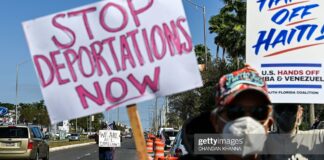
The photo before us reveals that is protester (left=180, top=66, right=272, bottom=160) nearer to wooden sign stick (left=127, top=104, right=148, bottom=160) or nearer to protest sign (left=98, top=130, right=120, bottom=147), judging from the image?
wooden sign stick (left=127, top=104, right=148, bottom=160)

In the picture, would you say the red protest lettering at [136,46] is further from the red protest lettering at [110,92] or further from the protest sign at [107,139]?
the protest sign at [107,139]

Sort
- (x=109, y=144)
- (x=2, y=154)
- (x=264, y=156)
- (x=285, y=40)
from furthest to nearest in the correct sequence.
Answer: (x=2, y=154), (x=109, y=144), (x=285, y=40), (x=264, y=156)

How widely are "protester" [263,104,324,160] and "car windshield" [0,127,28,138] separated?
2080cm

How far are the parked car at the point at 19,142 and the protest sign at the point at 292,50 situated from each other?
18516 mm

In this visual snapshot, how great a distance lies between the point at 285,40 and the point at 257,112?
11.5 ft

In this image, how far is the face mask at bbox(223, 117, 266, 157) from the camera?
2494mm

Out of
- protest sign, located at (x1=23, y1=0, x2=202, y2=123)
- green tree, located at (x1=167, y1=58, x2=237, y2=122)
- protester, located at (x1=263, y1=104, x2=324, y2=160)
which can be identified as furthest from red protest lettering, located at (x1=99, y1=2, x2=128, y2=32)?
green tree, located at (x1=167, y1=58, x2=237, y2=122)

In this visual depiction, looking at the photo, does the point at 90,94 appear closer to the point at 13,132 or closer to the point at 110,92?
the point at 110,92

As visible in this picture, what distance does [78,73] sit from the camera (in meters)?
3.30

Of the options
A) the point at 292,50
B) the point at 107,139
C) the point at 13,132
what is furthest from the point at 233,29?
the point at 292,50

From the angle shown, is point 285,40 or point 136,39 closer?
point 136,39

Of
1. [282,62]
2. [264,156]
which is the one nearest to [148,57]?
[264,156]

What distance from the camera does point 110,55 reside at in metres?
3.31

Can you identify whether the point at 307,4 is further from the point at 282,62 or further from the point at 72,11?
the point at 72,11
